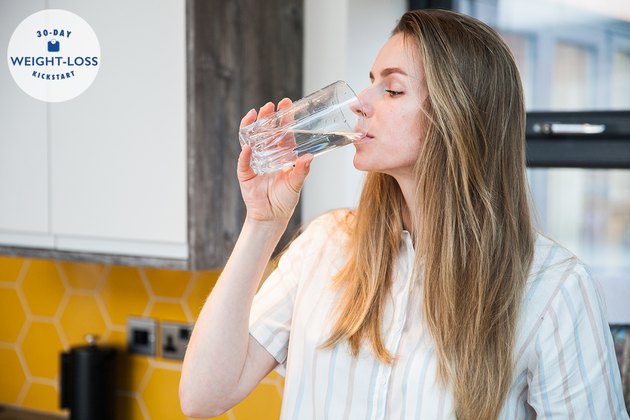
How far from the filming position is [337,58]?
1746 millimetres

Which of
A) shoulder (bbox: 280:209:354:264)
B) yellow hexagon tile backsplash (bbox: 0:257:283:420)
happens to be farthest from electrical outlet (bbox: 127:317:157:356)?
shoulder (bbox: 280:209:354:264)

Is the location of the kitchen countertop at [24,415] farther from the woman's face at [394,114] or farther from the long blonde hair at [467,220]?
the woman's face at [394,114]

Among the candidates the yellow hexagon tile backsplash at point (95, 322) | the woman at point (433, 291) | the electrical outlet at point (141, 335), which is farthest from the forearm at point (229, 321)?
the electrical outlet at point (141, 335)

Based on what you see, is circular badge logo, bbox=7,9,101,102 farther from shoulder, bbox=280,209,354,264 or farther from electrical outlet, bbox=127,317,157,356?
electrical outlet, bbox=127,317,157,356

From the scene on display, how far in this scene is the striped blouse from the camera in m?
1.15

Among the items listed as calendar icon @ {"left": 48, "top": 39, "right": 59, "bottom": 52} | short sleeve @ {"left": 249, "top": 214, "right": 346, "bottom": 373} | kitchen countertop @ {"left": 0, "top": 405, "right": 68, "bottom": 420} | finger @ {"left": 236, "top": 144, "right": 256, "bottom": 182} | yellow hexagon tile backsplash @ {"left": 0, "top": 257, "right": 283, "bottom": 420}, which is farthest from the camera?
kitchen countertop @ {"left": 0, "top": 405, "right": 68, "bottom": 420}

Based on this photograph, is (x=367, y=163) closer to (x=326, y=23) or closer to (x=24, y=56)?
(x=24, y=56)

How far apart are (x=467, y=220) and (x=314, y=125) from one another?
293mm

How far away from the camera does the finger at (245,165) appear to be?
3.80 feet

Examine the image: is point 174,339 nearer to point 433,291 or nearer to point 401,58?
point 433,291

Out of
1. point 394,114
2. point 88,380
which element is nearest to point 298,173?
point 394,114

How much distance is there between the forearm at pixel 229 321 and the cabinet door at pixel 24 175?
62 centimetres

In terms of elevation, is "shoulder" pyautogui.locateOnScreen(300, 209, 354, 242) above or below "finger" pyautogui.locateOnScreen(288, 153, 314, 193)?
below

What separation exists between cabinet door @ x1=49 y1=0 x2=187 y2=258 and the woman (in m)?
0.38
